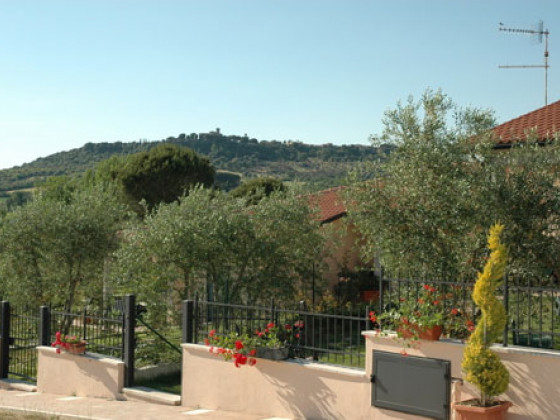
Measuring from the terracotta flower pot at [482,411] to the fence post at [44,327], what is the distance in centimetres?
874

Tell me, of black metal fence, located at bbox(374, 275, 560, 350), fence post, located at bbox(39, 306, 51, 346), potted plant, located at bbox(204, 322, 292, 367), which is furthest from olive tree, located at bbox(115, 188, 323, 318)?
black metal fence, located at bbox(374, 275, 560, 350)

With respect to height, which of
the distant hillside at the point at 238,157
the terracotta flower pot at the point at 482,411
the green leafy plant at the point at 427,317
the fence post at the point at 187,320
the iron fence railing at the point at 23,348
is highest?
the distant hillside at the point at 238,157

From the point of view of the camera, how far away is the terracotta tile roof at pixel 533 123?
48.4 feet

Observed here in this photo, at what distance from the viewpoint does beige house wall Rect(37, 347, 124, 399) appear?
42.0 feet

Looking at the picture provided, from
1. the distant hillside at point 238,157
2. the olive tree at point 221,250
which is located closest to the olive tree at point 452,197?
the olive tree at point 221,250

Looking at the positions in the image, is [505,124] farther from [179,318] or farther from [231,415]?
[231,415]

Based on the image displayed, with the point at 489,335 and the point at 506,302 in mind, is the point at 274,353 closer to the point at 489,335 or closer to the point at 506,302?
the point at 489,335

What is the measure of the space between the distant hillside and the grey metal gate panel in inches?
2980

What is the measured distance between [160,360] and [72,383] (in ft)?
6.89

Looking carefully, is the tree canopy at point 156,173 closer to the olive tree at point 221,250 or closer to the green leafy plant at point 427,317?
the olive tree at point 221,250

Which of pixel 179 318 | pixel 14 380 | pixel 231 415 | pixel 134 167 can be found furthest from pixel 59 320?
pixel 134 167

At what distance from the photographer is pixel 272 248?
1675cm

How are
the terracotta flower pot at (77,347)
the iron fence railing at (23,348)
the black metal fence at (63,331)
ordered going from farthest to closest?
the iron fence railing at (23,348), the terracotta flower pot at (77,347), the black metal fence at (63,331)

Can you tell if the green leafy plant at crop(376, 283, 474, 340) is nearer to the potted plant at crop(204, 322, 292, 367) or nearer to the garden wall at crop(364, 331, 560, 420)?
the garden wall at crop(364, 331, 560, 420)
